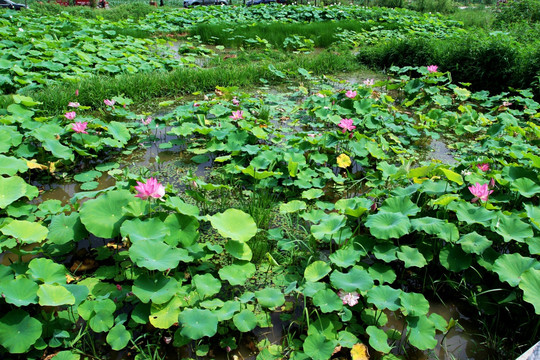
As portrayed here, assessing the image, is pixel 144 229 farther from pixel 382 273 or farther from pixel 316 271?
pixel 382 273

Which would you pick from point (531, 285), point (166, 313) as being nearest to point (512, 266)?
point (531, 285)

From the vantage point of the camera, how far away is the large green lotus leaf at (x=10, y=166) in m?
2.28

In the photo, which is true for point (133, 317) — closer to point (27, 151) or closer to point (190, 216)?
point (190, 216)

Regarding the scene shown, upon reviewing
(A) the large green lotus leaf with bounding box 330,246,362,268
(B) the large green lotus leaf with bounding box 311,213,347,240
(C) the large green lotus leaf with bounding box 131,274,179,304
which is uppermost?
(B) the large green lotus leaf with bounding box 311,213,347,240

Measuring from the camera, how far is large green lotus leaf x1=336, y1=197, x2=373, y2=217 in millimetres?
2066

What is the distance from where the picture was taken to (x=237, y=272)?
1830mm

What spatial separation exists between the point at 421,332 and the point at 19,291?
1.67 m

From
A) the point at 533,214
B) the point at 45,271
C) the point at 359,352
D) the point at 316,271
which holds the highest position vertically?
the point at 533,214

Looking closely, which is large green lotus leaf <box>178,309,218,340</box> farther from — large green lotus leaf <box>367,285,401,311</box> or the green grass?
the green grass

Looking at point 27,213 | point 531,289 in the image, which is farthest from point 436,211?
point 27,213

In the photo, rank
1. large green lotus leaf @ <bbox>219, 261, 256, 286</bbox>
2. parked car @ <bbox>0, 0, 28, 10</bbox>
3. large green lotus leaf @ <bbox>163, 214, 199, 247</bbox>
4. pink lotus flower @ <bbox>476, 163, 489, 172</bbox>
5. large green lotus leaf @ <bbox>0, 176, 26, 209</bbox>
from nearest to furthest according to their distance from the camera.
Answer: large green lotus leaf @ <bbox>219, 261, 256, 286</bbox>, large green lotus leaf @ <bbox>163, 214, 199, 247</bbox>, large green lotus leaf @ <bbox>0, 176, 26, 209</bbox>, pink lotus flower @ <bbox>476, 163, 489, 172</bbox>, parked car @ <bbox>0, 0, 28, 10</bbox>

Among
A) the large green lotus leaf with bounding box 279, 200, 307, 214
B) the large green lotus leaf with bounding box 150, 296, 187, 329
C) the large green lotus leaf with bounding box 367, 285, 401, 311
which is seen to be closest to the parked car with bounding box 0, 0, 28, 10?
the large green lotus leaf with bounding box 279, 200, 307, 214

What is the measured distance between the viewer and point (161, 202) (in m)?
2.05

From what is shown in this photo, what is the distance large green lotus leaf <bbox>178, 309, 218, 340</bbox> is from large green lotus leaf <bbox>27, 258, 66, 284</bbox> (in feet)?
1.91
